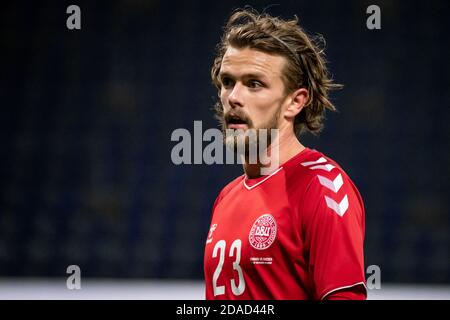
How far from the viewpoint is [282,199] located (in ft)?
7.19

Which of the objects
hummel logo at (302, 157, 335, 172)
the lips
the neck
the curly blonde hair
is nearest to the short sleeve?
hummel logo at (302, 157, 335, 172)

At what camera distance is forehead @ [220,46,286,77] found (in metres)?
2.36

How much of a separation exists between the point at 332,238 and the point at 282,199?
11.5 inches

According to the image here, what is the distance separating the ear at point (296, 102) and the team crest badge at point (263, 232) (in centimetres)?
43

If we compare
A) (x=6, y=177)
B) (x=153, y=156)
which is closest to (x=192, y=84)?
(x=153, y=156)

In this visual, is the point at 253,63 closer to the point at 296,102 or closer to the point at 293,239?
the point at 296,102

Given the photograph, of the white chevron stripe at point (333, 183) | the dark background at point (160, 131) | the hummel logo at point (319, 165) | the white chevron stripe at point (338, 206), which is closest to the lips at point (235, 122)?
the hummel logo at point (319, 165)

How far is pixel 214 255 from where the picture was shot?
2305mm

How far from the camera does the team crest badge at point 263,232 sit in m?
2.10

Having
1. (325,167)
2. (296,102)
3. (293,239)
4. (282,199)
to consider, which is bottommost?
(293,239)

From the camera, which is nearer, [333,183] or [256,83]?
[333,183]

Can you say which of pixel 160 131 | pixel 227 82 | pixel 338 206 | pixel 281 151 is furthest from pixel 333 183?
pixel 160 131

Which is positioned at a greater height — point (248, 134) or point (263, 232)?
point (248, 134)

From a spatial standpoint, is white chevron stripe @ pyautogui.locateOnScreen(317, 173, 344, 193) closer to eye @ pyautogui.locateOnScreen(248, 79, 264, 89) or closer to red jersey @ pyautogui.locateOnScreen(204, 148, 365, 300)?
red jersey @ pyautogui.locateOnScreen(204, 148, 365, 300)
